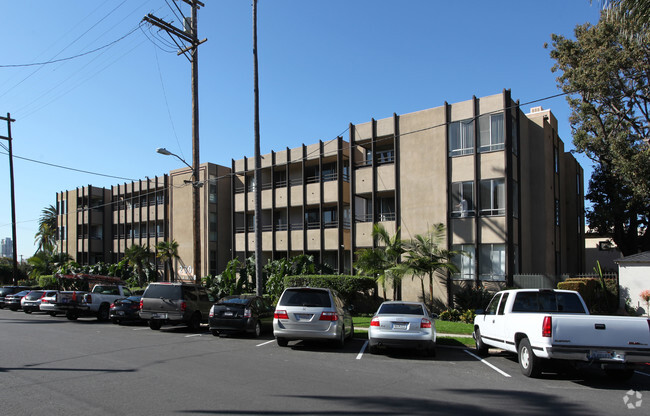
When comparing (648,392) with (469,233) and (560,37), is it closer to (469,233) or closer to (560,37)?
(469,233)

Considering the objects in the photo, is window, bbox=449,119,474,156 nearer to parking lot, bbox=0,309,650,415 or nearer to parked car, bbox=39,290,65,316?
parking lot, bbox=0,309,650,415

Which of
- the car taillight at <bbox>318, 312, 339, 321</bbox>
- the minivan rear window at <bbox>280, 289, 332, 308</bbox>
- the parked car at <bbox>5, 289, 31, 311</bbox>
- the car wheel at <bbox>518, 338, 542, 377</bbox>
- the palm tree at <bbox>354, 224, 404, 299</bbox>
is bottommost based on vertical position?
the parked car at <bbox>5, 289, 31, 311</bbox>

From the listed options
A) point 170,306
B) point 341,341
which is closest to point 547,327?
point 341,341

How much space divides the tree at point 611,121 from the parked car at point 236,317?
66.3ft

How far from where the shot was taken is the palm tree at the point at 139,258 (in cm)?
3662

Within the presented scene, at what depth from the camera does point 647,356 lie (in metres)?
8.00

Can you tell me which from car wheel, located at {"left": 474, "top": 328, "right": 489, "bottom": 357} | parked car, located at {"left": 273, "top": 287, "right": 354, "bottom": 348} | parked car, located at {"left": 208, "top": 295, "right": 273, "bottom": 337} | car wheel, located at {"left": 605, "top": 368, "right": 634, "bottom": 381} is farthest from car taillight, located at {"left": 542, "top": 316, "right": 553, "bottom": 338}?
parked car, located at {"left": 208, "top": 295, "right": 273, "bottom": 337}

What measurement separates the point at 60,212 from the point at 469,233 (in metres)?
45.3

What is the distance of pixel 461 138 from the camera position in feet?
75.0

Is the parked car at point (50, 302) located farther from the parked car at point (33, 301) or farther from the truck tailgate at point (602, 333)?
the truck tailgate at point (602, 333)

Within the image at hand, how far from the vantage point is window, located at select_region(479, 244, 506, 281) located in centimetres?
2122

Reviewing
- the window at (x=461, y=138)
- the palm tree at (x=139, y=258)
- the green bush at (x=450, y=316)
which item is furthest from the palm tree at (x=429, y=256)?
the palm tree at (x=139, y=258)

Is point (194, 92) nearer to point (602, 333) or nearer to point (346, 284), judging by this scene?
point (346, 284)

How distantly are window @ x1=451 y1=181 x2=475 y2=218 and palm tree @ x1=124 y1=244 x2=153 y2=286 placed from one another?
25363 millimetres
